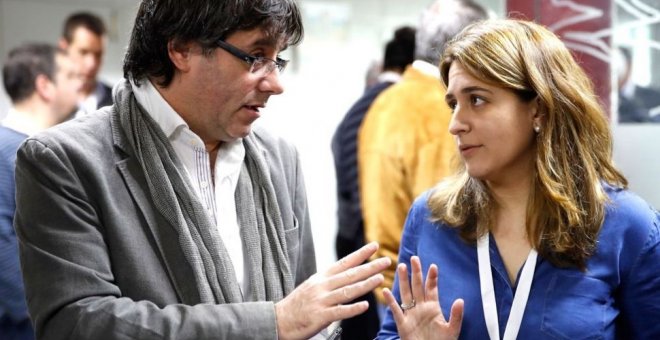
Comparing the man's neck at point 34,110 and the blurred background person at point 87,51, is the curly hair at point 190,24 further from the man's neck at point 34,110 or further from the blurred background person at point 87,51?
the blurred background person at point 87,51

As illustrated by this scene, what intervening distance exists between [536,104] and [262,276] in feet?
2.49

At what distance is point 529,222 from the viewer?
1979 mm

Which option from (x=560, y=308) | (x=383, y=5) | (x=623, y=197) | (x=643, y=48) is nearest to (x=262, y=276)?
(x=560, y=308)

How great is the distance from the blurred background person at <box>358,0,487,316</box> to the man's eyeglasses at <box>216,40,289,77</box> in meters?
1.27

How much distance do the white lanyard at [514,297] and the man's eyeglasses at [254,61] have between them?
65cm

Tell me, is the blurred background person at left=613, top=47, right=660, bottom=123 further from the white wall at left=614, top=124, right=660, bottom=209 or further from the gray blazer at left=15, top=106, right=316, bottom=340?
the gray blazer at left=15, top=106, right=316, bottom=340

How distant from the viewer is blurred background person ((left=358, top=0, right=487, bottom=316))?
9.71 feet

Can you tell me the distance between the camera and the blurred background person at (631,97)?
2703 mm

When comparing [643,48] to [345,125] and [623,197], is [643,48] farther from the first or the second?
[345,125]

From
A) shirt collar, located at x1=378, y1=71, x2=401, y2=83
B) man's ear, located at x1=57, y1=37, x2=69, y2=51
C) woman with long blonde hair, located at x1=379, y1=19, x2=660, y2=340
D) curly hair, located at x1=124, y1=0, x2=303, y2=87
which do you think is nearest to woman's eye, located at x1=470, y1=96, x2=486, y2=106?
woman with long blonde hair, located at x1=379, y1=19, x2=660, y2=340

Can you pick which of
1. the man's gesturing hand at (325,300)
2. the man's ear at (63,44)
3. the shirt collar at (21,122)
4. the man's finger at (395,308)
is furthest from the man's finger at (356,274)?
the man's ear at (63,44)

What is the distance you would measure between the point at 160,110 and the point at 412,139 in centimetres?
140

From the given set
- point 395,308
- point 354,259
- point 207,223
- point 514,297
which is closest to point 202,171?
point 207,223

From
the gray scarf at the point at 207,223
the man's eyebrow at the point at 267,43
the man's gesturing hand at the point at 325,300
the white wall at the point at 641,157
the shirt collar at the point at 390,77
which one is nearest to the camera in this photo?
the man's gesturing hand at the point at 325,300
